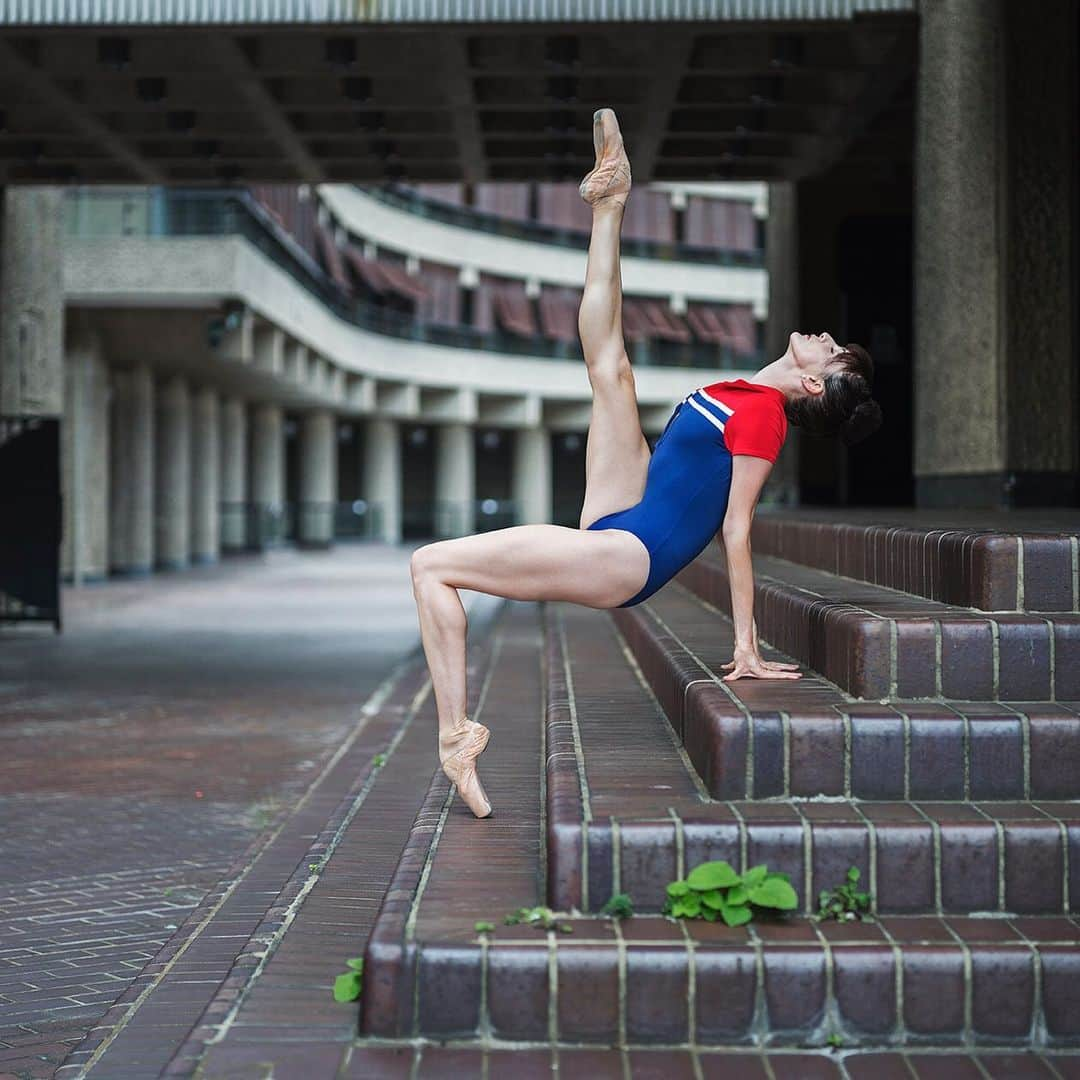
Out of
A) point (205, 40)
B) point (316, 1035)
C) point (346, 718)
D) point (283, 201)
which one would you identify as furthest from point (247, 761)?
point (283, 201)

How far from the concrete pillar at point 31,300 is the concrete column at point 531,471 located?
3155cm

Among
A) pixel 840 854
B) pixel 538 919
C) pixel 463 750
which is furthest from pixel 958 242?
pixel 538 919

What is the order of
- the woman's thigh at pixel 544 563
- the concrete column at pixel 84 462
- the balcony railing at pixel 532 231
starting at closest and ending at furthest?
the woman's thigh at pixel 544 563, the concrete column at pixel 84 462, the balcony railing at pixel 532 231

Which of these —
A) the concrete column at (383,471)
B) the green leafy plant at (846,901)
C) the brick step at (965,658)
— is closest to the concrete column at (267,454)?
the concrete column at (383,471)

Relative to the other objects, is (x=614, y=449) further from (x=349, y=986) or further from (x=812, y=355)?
(x=349, y=986)

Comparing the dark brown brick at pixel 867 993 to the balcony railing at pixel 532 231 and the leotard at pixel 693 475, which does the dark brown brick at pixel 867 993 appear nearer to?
the leotard at pixel 693 475

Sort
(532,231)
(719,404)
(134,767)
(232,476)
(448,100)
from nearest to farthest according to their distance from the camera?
(719,404), (134,767), (448,100), (232,476), (532,231)

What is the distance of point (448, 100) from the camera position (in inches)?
502

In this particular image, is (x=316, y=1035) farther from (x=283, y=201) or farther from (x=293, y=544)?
(x=293, y=544)

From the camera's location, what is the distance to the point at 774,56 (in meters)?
11.2

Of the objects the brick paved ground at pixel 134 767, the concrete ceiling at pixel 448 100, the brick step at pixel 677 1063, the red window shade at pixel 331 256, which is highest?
the red window shade at pixel 331 256

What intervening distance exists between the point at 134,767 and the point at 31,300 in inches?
442

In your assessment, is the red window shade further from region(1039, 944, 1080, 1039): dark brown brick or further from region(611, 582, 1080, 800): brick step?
region(1039, 944, 1080, 1039): dark brown brick

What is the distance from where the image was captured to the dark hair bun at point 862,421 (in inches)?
188
